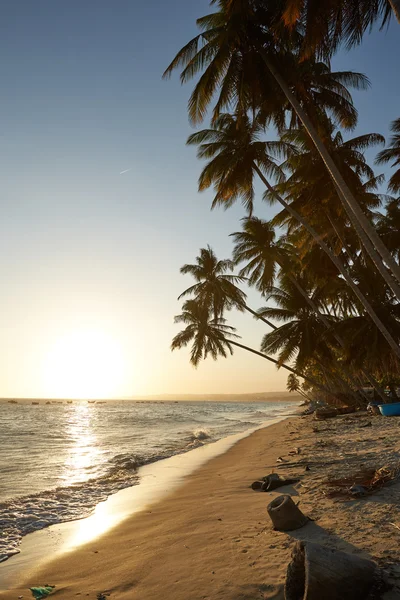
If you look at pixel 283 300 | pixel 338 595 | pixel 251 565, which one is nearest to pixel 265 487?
pixel 251 565

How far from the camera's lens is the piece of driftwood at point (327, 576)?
112 inches

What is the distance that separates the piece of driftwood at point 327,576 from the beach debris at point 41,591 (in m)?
2.79

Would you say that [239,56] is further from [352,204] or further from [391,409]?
[391,409]

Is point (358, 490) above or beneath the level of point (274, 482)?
above

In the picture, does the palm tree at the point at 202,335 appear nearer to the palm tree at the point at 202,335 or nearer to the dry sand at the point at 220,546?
the palm tree at the point at 202,335

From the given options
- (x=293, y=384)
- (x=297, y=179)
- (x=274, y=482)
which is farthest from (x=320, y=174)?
(x=293, y=384)

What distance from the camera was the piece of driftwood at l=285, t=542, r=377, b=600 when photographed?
284cm

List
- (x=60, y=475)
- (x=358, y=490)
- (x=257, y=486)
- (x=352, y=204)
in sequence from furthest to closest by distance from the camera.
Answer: (x=60, y=475), (x=352, y=204), (x=257, y=486), (x=358, y=490)

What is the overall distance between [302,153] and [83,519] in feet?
59.5

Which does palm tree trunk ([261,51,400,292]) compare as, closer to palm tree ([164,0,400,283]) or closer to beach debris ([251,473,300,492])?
palm tree ([164,0,400,283])

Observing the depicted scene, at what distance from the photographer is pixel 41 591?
4105 millimetres

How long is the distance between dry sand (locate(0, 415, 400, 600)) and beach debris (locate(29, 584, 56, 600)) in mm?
97

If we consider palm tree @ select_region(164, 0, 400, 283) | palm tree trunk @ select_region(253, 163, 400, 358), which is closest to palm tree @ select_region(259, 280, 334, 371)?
palm tree trunk @ select_region(253, 163, 400, 358)

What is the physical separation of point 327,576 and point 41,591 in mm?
3287
